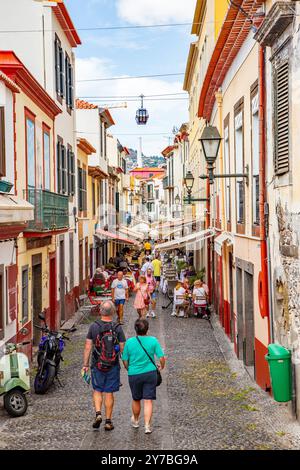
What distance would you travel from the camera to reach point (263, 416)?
9297 mm

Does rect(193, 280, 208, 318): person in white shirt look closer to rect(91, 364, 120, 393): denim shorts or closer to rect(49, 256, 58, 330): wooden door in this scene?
rect(49, 256, 58, 330): wooden door

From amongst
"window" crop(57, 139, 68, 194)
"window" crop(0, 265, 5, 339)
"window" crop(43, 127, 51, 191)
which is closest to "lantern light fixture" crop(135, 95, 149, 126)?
"window" crop(57, 139, 68, 194)

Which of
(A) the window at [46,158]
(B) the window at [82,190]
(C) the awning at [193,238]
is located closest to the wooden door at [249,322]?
(A) the window at [46,158]

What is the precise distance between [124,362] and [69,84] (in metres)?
16.1

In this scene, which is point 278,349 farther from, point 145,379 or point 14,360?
point 14,360

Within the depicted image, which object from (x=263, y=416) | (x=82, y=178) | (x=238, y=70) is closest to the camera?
(x=263, y=416)

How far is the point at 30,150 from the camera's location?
1499 centimetres

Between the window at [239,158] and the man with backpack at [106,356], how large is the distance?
538 centimetres

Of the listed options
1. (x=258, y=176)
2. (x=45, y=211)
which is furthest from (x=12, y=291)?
(x=258, y=176)

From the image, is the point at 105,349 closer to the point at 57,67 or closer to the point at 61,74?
the point at 57,67

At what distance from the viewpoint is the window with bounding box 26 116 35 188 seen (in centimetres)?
1464

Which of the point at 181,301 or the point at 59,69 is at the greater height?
the point at 59,69

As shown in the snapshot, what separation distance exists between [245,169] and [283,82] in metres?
3.99
